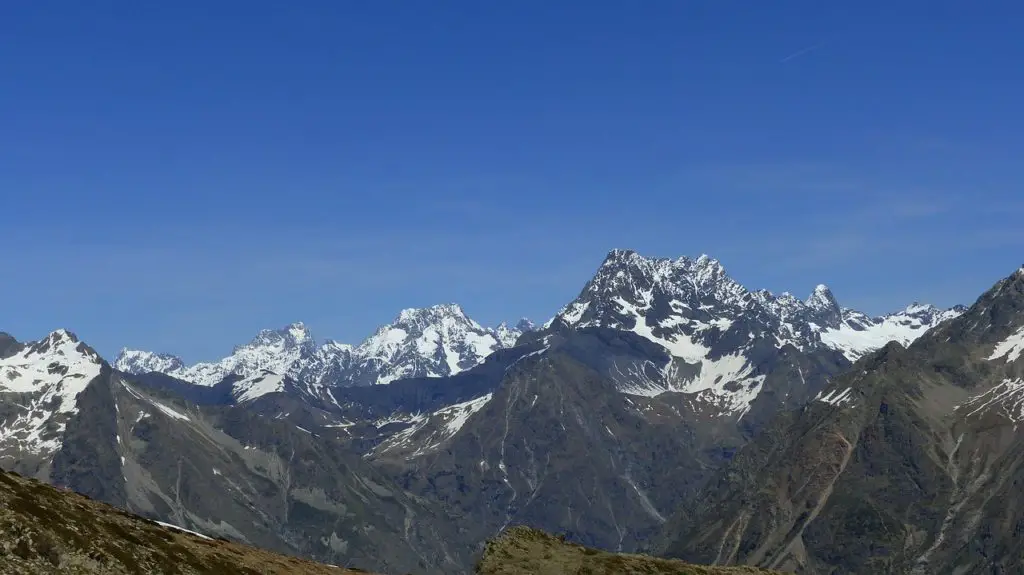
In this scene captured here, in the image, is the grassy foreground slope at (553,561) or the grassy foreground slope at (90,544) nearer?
the grassy foreground slope at (90,544)

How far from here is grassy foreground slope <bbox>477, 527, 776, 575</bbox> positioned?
62.4m

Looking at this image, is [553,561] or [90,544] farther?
[553,561]

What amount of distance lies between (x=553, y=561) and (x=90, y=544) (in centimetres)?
2362

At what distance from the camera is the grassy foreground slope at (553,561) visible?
62438 millimetres

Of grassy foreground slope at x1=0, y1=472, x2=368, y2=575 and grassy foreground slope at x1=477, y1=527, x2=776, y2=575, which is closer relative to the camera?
grassy foreground slope at x1=0, y1=472, x2=368, y2=575

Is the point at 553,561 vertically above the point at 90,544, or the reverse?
the point at 90,544

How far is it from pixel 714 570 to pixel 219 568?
92.0 feet

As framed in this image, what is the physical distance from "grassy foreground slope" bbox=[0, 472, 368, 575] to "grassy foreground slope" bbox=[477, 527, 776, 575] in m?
15.4

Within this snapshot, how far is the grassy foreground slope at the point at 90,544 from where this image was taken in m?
52.0

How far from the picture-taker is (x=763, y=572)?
243 ft

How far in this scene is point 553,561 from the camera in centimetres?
6384

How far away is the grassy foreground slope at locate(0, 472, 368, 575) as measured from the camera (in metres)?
52.0

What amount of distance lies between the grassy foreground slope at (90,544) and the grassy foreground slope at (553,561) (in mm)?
15417

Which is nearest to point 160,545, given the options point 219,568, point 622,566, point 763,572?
point 219,568
